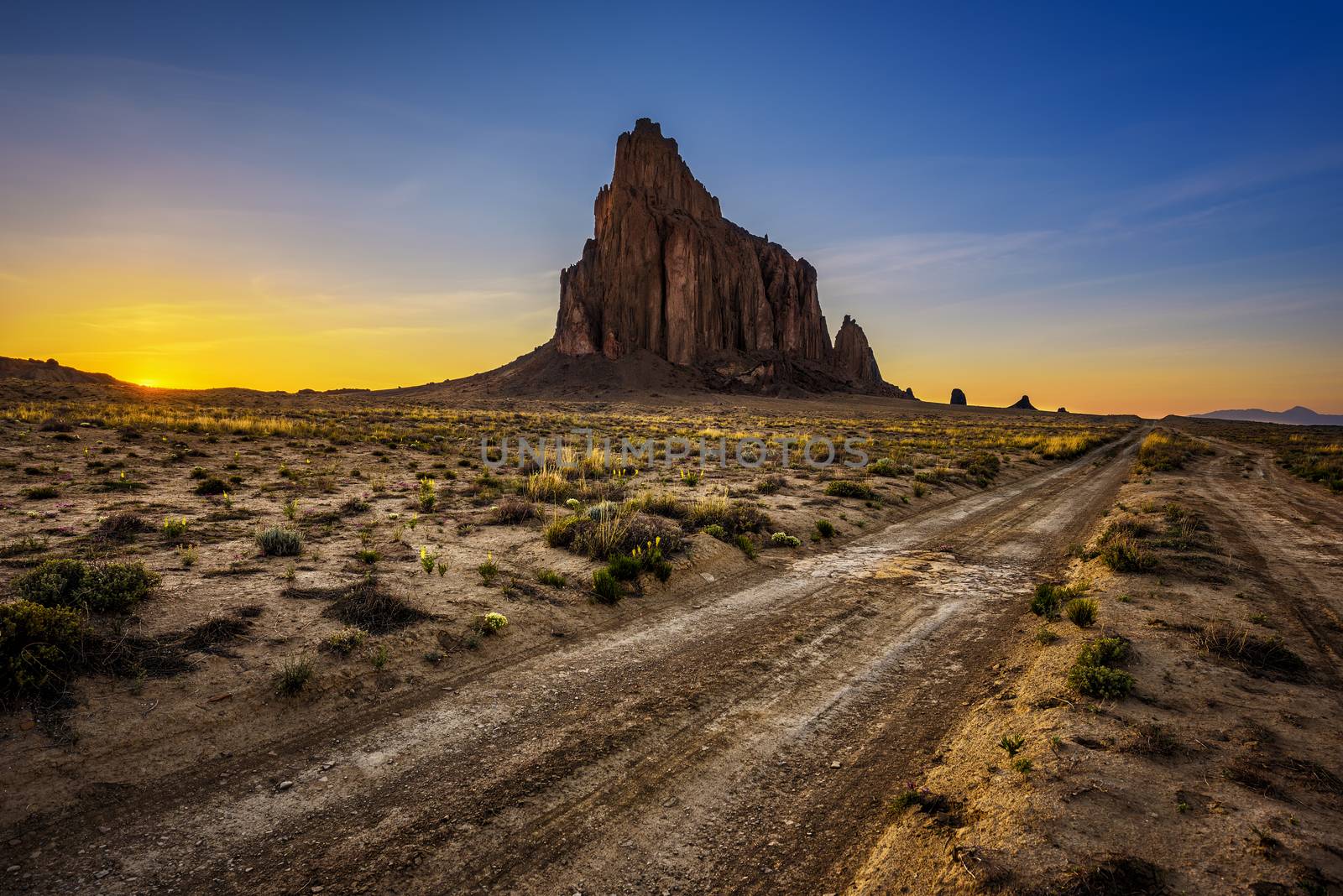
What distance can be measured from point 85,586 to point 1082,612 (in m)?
11.6

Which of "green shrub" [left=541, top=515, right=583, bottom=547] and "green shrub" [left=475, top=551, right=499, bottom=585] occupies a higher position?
"green shrub" [left=541, top=515, right=583, bottom=547]

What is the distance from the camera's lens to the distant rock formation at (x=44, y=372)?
7760 centimetres

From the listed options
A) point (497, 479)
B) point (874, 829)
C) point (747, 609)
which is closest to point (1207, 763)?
point (874, 829)

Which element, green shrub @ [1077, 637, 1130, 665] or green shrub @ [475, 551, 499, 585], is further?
green shrub @ [475, 551, 499, 585]

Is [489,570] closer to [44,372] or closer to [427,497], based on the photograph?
[427,497]

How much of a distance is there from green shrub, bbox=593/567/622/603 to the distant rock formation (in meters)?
101

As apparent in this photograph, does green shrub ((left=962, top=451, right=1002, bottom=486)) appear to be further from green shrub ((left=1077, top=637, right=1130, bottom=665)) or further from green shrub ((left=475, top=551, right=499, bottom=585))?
green shrub ((left=475, top=551, right=499, bottom=585))

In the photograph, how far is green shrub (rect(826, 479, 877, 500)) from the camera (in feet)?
54.7

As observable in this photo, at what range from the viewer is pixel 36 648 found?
4.91 meters

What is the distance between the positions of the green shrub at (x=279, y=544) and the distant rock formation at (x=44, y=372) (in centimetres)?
9643

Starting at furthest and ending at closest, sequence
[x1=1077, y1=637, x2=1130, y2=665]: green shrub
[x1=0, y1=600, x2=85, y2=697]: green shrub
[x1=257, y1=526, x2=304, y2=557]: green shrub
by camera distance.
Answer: [x1=257, y1=526, x2=304, y2=557]: green shrub < [x1=1077, y1=637, x2=1130, y2=665]: green shrub < [x1=0, y1=600, x2=85, y2=697]: green shrub

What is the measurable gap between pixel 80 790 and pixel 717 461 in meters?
21.7

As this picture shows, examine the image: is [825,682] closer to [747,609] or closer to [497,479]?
[747,609]

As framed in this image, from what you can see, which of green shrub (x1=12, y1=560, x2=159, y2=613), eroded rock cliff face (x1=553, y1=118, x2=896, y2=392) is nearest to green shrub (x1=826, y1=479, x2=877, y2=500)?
green shrub (x1=12, y1=560, x2=159, y2=613)
